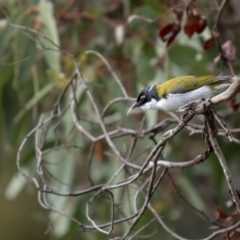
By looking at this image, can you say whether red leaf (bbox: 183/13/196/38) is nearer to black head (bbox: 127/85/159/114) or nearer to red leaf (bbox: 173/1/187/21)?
red leaf (bbox: 173/1/187/21)

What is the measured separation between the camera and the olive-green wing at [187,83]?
4.97 ft

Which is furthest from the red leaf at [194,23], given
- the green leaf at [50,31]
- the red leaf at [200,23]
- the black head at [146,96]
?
the green leaf at [50,31]

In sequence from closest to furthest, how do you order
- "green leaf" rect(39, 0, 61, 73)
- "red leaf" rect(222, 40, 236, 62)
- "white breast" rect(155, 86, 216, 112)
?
"white breast" rect(155, 86, 216, 112), "red leaf" rect(222, 40, 236, 62), "green leaf" rect(39, 0, 61, 73)

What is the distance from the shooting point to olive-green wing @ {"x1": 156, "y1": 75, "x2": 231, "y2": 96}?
1514mm

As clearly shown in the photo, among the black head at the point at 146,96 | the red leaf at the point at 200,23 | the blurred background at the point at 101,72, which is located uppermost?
the red leaf at the point at 200,23

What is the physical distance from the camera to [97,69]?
2.67 m

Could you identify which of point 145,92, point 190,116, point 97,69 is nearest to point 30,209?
point 97,69

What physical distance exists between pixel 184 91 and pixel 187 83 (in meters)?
0.03

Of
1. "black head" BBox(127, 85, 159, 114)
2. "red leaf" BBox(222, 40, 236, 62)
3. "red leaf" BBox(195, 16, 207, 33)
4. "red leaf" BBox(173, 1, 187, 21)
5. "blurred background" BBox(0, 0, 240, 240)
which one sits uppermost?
"red leaf" BBox(173, 1, 187, 21)

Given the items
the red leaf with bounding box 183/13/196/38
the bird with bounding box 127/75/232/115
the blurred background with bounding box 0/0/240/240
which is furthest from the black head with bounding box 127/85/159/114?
the blurred background with bounding box 0/0/240/240

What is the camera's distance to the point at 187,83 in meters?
1.55

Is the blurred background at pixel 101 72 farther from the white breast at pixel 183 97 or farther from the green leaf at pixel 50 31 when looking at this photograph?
the white breast at pixel 183 97

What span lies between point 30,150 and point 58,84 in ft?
1.48

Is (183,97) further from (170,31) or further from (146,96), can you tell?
(170,31)
